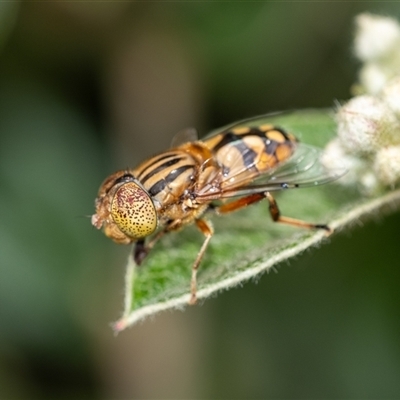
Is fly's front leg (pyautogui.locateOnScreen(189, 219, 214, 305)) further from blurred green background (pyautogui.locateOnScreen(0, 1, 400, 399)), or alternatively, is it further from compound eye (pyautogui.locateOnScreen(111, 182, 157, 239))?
blurred green background (pyautogui.locateOnScreen(0, 1, 400, 399))

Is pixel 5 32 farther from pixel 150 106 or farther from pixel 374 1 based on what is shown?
pixel 374 1

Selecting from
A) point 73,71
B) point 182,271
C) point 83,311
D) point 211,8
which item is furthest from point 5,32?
point 182,271

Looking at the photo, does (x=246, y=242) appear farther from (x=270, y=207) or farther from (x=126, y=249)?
(x=126, y=249)

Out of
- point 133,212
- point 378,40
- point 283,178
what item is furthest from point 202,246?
point 378,40

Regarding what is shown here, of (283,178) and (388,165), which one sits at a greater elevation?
(283,178)

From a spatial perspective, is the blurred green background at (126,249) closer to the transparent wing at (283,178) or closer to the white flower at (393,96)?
the transparent wing at (283,178)

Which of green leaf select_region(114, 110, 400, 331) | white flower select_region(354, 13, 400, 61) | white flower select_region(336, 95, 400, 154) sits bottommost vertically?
green leaf select_region(114, 110, 400, 331)

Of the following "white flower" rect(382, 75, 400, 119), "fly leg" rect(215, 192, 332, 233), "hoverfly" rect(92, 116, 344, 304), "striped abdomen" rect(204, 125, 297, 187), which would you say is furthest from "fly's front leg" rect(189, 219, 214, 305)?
"white flower" rect(382, 75, 400, 119)
